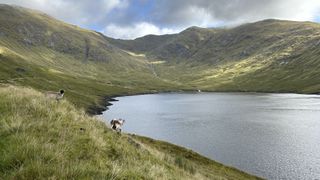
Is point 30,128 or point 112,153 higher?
point 30,128

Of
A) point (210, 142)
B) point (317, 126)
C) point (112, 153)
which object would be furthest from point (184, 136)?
point (112, 153)

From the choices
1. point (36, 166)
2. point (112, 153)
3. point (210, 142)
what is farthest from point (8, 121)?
point (210, 142)

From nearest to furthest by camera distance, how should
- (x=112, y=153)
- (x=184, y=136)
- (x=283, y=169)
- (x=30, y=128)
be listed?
1. (x=30, y=128)
2. (x=112, y=153)
3. (x=283, y=169)
4. (x=184, y=136)

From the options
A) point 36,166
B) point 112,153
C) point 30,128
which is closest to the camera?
point 36,166

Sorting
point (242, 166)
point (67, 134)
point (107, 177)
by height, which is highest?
point (67, 134)

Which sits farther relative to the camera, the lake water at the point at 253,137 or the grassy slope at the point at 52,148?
the lake water at the point at 253,137

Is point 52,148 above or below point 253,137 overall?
above

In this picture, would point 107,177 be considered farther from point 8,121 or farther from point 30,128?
point 8,121

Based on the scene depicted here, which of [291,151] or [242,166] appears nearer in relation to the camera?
[242,166]

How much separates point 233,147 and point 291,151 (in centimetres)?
1532

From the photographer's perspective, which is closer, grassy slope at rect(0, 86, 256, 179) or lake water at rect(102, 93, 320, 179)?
grassy slope at rect(0, 86, 256, 179)

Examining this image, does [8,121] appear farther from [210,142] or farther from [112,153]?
[210,142]

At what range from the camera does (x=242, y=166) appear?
270 feet

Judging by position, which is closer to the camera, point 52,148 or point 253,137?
point 52,148
